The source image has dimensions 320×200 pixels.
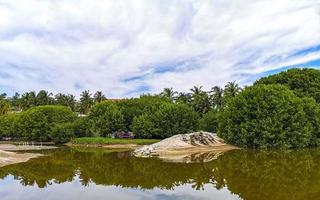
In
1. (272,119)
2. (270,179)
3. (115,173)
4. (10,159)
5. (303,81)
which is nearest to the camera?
(270,179)

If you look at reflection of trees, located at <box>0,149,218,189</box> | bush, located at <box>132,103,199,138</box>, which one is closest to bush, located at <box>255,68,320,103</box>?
bush, located at <box>132,103,199,138</box>

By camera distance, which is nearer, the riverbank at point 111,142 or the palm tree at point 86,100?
the riverbank at point 111,142

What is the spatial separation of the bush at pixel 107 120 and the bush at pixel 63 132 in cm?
656

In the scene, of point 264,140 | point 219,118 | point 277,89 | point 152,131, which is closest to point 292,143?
point 264,140

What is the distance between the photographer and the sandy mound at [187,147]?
2448 inches

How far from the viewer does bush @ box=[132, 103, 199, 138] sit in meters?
84.6

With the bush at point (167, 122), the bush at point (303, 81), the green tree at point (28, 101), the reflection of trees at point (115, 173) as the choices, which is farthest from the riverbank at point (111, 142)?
the green tree at point (28, 101)

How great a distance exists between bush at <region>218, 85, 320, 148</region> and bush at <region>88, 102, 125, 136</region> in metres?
31.7

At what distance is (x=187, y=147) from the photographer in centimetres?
6688

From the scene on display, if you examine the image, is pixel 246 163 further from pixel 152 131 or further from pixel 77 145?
pixel 77 145

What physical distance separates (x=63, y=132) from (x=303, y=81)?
60.0 m

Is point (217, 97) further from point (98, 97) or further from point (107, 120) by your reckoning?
point (98, 97)

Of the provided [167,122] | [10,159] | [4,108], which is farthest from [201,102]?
[4,108]

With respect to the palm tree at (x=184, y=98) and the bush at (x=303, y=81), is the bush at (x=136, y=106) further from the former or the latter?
the bush at (x=303, y=81)
